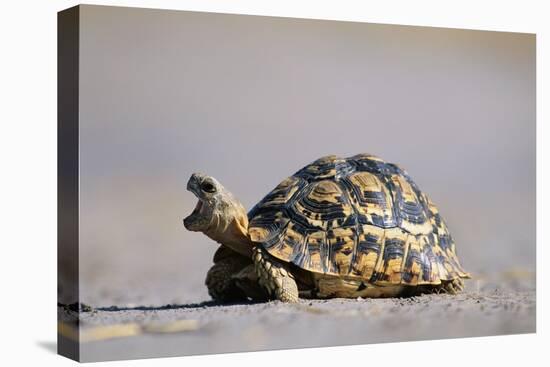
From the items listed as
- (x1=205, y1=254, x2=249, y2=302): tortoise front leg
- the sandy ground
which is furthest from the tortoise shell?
(x1=205, y1=254, x2=249, y2=302): tortoise front leg

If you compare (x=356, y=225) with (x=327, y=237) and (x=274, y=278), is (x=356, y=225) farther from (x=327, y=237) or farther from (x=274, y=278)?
(x=274, y=278)

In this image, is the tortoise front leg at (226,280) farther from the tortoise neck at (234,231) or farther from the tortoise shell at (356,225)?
the tortoise shell at (356,225)

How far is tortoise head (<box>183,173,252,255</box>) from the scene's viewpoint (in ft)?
33.9

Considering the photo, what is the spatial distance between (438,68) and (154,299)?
4.28 meters

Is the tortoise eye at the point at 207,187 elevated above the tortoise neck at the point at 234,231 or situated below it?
above

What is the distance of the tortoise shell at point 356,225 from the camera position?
34.0 feet

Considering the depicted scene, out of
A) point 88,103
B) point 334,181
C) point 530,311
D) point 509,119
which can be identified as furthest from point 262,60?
point 530,311

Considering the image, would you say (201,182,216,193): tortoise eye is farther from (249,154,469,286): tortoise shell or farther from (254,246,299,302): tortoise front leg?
(254,246,299,302): tortoise front leg

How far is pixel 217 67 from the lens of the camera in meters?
10.9

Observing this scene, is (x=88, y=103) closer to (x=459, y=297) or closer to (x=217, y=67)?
(x=217, y=67)

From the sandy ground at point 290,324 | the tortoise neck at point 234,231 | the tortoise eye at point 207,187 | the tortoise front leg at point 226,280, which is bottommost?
the sandy ground at point 290,324

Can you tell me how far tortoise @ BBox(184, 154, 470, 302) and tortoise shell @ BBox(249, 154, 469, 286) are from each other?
0.01 m

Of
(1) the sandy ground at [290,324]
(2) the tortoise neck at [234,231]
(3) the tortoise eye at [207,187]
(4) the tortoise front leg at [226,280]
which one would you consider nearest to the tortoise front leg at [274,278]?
(1) the sandy ground at [290,324]

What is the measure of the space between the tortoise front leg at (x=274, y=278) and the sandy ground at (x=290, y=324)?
126 mm
